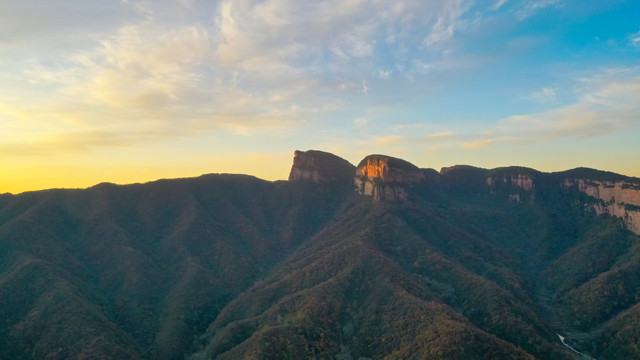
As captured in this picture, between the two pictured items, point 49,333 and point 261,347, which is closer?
point 261,347

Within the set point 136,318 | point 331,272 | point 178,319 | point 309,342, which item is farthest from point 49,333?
point 331,272

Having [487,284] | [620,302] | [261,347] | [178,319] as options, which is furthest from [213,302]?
[620,302]

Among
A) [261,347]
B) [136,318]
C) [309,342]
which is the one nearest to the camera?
[261,347]

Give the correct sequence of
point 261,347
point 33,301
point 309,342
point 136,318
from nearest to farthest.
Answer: point 261,347
point 309,342
point 33,301
point 136,318

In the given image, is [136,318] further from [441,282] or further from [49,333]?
[441,282]

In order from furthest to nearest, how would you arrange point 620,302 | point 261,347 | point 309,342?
point 620,302 → point 309,342 → point 261,347

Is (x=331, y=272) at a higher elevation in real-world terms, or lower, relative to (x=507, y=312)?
higher

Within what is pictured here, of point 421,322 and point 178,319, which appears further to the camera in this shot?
point 178,319

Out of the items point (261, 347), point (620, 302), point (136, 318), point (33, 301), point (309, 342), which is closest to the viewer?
point (261, 347)

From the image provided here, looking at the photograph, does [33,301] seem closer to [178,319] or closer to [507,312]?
[178,319]
